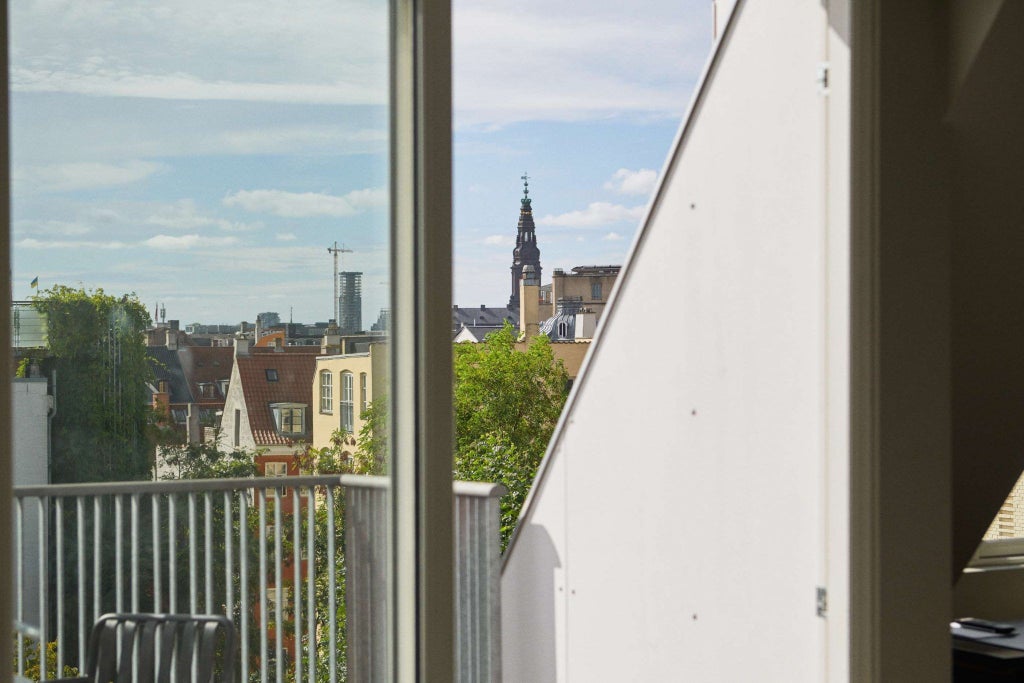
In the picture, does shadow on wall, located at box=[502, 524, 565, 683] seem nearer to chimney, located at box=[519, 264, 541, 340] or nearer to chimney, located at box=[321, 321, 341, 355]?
chimney, located at box=[321, 321, 341, 355]

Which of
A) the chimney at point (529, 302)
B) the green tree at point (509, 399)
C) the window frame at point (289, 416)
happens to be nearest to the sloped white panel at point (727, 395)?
the window frame at point (289, 416)

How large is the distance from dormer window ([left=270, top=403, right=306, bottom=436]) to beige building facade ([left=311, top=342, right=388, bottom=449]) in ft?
0.07

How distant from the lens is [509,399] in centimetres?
1972

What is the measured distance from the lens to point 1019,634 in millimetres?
2389

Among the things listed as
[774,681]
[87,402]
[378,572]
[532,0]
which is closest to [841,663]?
[774,681]

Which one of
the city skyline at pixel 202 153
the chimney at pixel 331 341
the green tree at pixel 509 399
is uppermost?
the city skyline at pixel 202 153

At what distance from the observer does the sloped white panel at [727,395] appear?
194cm

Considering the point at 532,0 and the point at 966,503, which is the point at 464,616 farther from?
the point at 532,0

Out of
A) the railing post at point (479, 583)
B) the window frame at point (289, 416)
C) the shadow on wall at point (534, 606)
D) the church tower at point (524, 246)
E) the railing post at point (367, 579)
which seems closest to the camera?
the window frame at point (289, 416)

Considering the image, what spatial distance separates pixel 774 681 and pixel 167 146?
1.55 metres

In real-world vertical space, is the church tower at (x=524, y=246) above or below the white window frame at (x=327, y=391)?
above

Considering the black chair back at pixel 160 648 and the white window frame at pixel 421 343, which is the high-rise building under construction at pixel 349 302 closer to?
the white window frame at pixel 421 343

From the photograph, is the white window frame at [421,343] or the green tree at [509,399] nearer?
the white window frame at [421,343]

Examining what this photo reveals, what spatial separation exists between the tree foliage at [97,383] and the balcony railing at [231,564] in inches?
1.2
